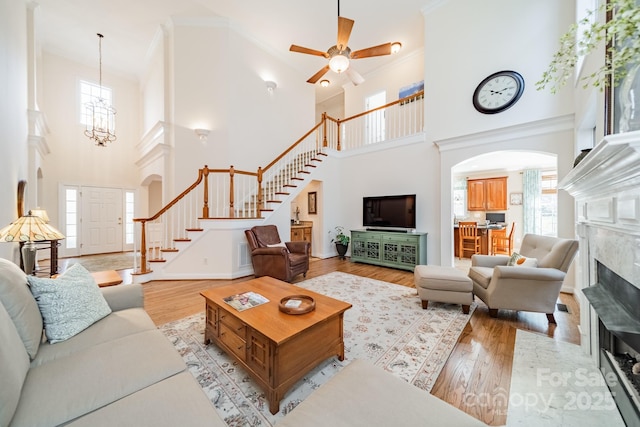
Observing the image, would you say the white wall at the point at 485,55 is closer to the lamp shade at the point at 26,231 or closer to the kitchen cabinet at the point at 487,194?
the kitchen cabinet at the point at 487,194

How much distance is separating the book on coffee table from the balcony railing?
2.42 metres

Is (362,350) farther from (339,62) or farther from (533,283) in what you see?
(339,62)

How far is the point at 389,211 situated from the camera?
5.29 meters

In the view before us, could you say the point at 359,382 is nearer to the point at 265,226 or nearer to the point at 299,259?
the point at 299,259

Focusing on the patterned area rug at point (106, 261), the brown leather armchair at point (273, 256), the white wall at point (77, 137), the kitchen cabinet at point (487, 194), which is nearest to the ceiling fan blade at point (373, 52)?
the brown leather armchair at point (273, 256)

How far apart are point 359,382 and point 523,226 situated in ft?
26.1

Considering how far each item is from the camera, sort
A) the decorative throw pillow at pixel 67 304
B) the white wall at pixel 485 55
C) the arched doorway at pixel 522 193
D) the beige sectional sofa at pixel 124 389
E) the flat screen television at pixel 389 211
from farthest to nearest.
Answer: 1. the arched doorway at pixel 522 193
2. the flat screen television at pixel 389 211
3. the white wall at pixel 485 55
4. the decorative throw pillow at pixel 67 304
5. the beige sectional sofa at pixel 124 389

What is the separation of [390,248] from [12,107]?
601 cm

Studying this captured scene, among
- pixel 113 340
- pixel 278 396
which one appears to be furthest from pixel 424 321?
pixel 113 340

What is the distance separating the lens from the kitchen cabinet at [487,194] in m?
7.09

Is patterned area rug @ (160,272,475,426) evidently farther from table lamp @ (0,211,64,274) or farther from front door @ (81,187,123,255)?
front door @ (81,187,123,255)

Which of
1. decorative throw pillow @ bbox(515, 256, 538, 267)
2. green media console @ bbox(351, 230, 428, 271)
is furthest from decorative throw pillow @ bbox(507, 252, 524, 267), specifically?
green media console @ bbox(351, 230, 428, 271)

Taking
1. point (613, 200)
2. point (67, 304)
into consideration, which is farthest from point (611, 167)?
point (67, 304)

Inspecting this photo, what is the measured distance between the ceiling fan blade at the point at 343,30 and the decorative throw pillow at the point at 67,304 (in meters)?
3.40
